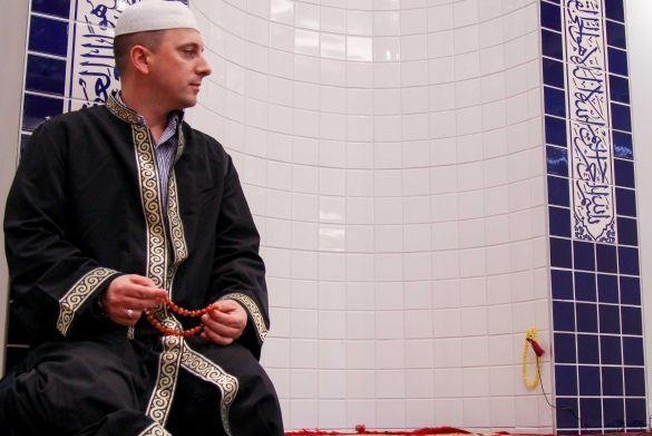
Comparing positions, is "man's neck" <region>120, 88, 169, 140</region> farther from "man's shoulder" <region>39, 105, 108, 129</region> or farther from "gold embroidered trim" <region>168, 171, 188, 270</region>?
"gold embroidered trim" <region>168, 171, 188, 270</region>

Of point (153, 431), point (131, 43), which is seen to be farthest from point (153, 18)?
point (153, 431)

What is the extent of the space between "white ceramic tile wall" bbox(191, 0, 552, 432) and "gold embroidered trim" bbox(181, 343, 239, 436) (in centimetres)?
183

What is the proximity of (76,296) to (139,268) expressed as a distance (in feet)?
0.64

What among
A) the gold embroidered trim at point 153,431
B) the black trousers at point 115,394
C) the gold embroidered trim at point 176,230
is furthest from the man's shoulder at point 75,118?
the gold embroidered trim at point 153,431

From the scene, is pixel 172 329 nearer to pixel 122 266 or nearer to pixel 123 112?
pixel 122 266

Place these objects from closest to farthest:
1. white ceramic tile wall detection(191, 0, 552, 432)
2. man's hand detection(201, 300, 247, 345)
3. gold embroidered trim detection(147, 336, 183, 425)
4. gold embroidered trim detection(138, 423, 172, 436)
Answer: gold embroidered trim detection(138, 423, 172, 436), gold embroidered trim detection(147, 336, 183, 425), man's hand detection(201, 300, 247, 345), white ceramic tile wall detection(191, 0, 552, 432)

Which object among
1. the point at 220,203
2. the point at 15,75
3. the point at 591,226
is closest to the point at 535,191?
the point at 591,226

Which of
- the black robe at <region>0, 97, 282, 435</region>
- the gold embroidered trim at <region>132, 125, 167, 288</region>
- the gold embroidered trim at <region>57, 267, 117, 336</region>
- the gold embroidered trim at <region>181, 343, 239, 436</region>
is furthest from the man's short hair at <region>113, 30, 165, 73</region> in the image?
the gold embroidered trim at <region>181, 343, 239, 436</region>

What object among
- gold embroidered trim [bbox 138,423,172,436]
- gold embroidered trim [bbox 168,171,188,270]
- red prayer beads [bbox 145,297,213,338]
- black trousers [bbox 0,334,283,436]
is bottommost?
gold embroidered trim [bbox 138,423,172,436]

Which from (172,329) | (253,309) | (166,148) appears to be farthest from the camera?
(166,148)

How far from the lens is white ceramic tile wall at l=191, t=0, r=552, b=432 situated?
12.6ft

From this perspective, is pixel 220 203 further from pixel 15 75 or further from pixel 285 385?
pixel 285 385

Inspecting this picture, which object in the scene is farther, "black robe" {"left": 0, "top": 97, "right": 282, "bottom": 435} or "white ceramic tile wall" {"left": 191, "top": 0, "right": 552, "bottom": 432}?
"white ceramic tile wall" {"left": 191, "top": 0, "right": 552, "bottom": 432}

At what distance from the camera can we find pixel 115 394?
1726 mm
